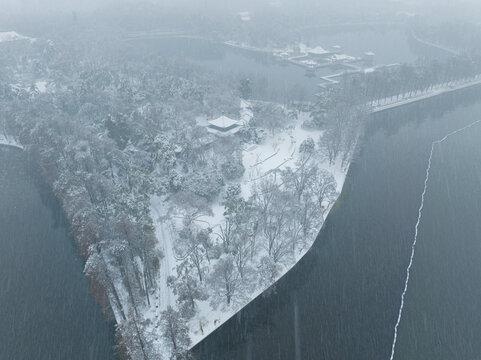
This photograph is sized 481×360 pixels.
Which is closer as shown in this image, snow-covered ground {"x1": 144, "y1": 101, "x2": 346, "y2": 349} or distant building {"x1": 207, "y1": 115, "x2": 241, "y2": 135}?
snow-covered ground {"x1": 144, "y1": 101, "x2": 346, "y2": 349}

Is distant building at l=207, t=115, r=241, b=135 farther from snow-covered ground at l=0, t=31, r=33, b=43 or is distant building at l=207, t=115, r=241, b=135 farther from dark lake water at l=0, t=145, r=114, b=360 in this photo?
snow-covered ground at l=0, t=31, r=33, b=43

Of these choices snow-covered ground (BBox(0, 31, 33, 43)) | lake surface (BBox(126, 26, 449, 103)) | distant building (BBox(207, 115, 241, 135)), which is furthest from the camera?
snow-covered ground (BBox(0, 31, 33, 43))

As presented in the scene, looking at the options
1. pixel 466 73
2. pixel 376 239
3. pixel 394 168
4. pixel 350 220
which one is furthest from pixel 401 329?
pixel 466 73

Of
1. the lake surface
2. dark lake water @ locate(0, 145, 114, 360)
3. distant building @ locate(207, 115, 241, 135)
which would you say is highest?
the lake surface

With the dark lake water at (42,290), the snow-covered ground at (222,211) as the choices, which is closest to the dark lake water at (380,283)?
the snow-covered ground at (222,211)

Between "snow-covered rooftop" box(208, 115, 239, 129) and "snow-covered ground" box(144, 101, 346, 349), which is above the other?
"snow-covered rooftop" box(208, 115, 239, 129)

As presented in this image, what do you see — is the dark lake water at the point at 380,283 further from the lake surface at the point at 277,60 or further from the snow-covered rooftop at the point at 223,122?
the lake surface at the point at 277,60

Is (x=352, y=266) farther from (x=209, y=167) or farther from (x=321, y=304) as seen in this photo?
(x=209, y=167)

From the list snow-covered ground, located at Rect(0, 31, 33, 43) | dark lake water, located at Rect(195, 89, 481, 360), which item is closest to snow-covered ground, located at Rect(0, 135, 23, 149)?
dark lake water, located at Rect(195, 89, 481, 360)
